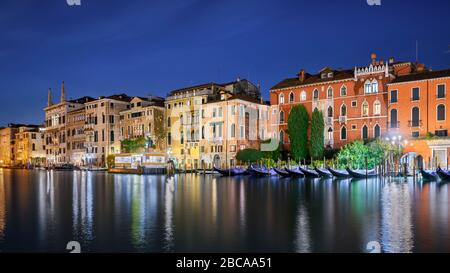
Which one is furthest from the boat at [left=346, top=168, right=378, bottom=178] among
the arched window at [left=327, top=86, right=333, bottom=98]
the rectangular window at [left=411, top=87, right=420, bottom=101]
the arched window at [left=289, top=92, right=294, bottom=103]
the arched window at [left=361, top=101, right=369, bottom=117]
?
the arched window at [left=289, top=92, right=294, bottom=103]

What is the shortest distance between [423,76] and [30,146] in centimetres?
5853

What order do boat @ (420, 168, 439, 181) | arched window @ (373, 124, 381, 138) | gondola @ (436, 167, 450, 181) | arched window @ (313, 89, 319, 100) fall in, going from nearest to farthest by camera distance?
gondola @ (436, 167, 450, 181), boat @ (420, 168, 439, 181), arched window @ (373, 124, 381, 138), arched window @ (313, 89, 319, 100)

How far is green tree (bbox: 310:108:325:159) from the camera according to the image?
2919 centimetres

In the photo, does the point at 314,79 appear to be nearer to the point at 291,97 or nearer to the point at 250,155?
the point at 291,97

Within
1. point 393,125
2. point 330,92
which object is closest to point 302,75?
point 330,92

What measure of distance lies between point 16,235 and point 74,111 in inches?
1842

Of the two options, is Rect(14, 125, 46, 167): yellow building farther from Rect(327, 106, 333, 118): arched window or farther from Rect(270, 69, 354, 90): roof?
Rect(327, 106, 333, 118): arched window

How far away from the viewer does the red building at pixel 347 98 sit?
2820 cm

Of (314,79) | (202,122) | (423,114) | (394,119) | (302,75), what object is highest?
(302,75)

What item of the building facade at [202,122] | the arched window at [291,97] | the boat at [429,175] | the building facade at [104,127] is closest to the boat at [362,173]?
the boat at [429,175]

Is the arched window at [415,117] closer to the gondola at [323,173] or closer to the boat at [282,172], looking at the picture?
the gondola at [323,173]

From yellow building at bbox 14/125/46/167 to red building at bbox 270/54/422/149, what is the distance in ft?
147

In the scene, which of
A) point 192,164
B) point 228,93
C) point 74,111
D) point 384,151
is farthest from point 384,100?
point 74,111

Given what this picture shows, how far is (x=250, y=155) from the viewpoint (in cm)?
3191
